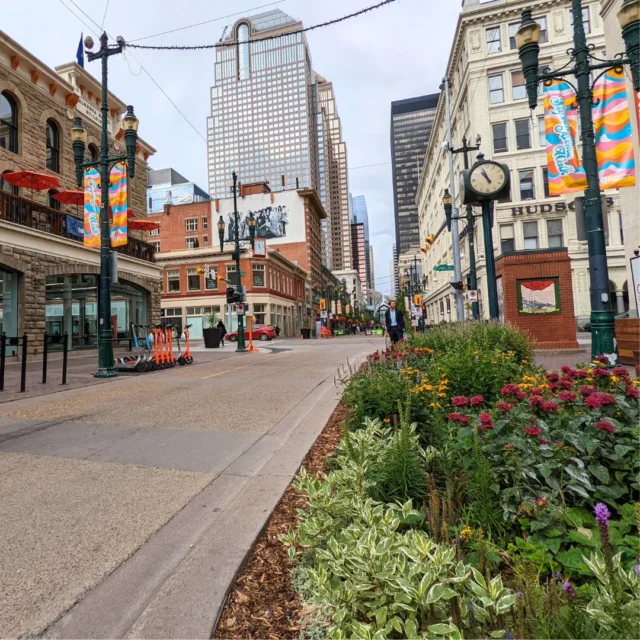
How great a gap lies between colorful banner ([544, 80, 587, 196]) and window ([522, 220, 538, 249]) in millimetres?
26424

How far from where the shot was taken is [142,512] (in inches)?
112

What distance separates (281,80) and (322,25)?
12689 centimetres

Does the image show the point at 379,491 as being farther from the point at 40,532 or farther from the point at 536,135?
the point at 536,135

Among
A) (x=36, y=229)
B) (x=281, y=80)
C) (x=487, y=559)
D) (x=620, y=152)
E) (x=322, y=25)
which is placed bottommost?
(x=487, y=559)

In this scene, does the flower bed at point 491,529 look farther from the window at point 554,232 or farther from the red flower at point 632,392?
the window at point 554,232

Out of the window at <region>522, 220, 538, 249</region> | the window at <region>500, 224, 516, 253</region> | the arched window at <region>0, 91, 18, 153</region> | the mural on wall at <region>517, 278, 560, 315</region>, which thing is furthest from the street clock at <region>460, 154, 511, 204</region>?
the window at <region>522, 220, 538, 249</region>

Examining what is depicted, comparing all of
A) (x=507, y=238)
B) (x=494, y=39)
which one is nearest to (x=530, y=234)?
(x=507, y=238)

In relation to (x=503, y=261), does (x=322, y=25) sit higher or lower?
higher

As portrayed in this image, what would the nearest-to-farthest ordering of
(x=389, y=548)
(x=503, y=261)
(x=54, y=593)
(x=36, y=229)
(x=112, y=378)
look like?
(x=389, y=548)
(x=54, y=593)
(x=112, y=378)
(x=503, y=261)
(x=36, y=229)

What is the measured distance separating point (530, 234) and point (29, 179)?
32412mm

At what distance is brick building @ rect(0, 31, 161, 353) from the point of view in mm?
15477

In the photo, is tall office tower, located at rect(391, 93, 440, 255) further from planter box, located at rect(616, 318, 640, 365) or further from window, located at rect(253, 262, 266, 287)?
planter box, located at rect(616, 318, 640, 365)

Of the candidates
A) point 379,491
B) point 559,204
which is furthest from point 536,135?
point 379,491

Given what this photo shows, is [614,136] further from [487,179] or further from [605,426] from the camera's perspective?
[605,426]
